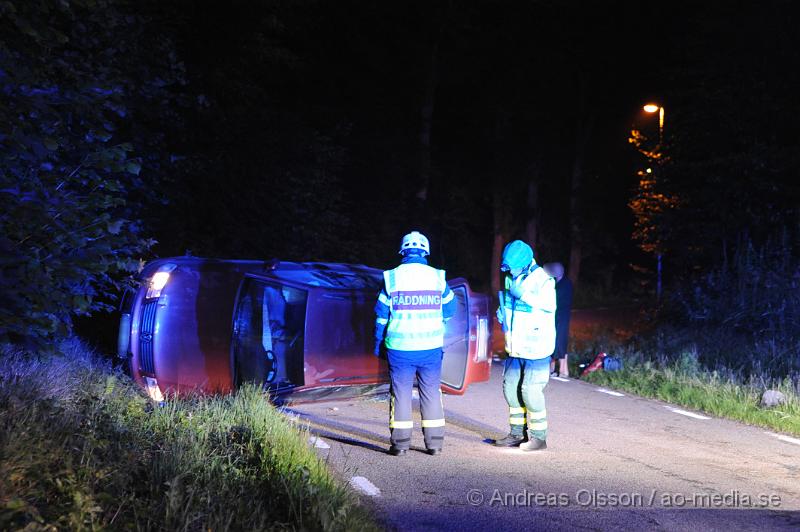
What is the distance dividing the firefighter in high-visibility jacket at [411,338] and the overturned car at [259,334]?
1702 mm

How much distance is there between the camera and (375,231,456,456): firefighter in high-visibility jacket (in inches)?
302

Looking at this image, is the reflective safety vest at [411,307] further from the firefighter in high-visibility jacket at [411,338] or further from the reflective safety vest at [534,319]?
the reflective safety vest at [534,319]

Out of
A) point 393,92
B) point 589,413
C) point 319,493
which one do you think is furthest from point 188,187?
point 393,92

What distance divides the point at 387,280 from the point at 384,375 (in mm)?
2468

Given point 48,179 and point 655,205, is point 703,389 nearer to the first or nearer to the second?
point 48,179

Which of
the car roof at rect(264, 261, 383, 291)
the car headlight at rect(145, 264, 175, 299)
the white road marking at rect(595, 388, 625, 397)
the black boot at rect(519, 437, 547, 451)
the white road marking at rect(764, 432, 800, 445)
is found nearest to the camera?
the black boot at rect(519, 437, 547, 451)

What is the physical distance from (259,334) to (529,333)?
3.37m

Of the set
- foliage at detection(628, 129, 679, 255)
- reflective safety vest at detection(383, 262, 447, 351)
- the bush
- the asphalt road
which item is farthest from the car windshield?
foliage at detection(628, 129, 679, 255)

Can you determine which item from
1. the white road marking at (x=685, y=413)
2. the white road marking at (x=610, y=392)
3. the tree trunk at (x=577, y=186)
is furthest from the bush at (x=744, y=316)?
the tree trunk at (x=577, y=186)

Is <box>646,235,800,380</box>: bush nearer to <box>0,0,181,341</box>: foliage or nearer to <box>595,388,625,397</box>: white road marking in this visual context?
<box>595,388,625,397</box>: white road marking

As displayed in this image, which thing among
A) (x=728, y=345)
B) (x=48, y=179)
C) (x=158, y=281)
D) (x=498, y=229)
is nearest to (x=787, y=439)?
(x=728, y=345)

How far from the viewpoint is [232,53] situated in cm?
1773

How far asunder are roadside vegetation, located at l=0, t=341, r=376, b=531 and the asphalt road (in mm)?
630

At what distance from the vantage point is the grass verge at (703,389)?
31.8 ft
